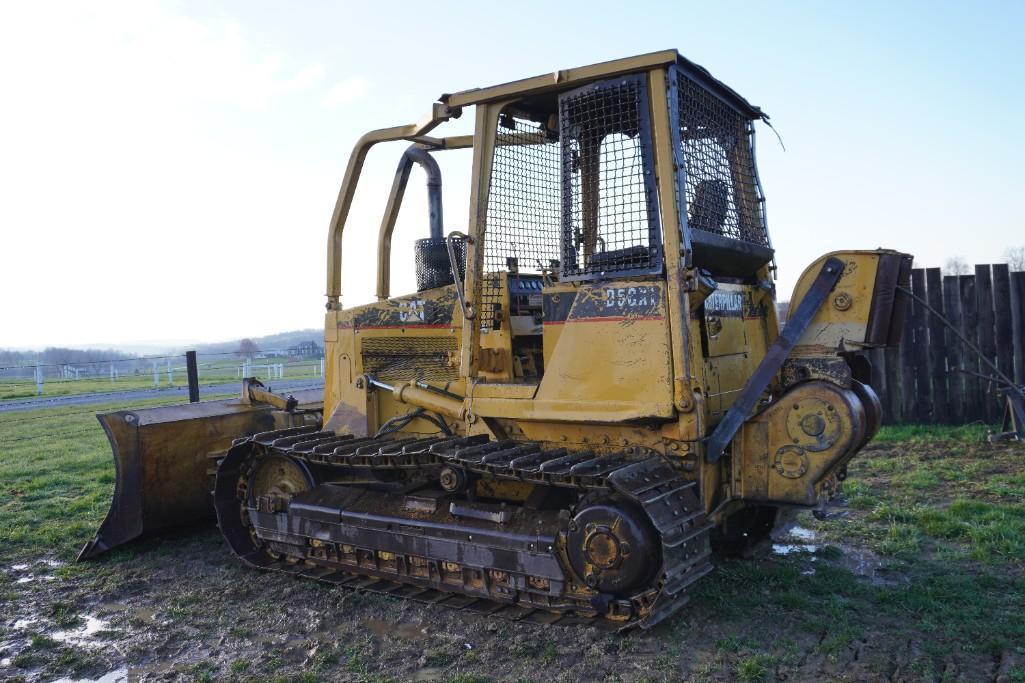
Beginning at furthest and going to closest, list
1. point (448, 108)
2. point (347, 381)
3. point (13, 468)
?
point (13, 468) → point (347, 381) → point (448, 108)

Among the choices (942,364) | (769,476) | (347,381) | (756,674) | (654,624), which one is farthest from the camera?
(942,364)

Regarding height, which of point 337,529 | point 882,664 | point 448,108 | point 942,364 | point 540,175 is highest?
point 448,108

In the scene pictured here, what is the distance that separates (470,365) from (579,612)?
70.5 inches

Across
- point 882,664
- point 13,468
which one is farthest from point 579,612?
point 13,468

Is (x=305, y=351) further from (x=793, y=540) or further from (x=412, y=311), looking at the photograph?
(x=793, y=540)

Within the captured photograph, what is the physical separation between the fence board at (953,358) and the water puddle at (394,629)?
9.50 metres

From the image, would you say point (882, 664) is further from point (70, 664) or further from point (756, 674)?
point (70, 664)

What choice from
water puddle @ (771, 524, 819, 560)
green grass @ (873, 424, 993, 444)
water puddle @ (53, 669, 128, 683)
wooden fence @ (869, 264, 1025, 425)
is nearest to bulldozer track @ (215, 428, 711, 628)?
water puddle @ (53, 669, 128, 683)

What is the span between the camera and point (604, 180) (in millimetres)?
5570

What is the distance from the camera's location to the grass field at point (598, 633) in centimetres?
462

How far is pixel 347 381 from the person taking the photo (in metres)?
7.09

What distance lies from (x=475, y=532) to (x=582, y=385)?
115cm

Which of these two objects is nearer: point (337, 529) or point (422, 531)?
point (422, 531)

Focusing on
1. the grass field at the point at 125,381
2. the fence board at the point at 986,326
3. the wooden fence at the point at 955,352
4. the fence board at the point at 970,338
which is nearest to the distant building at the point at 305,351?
the grass field at the point at 125,381
